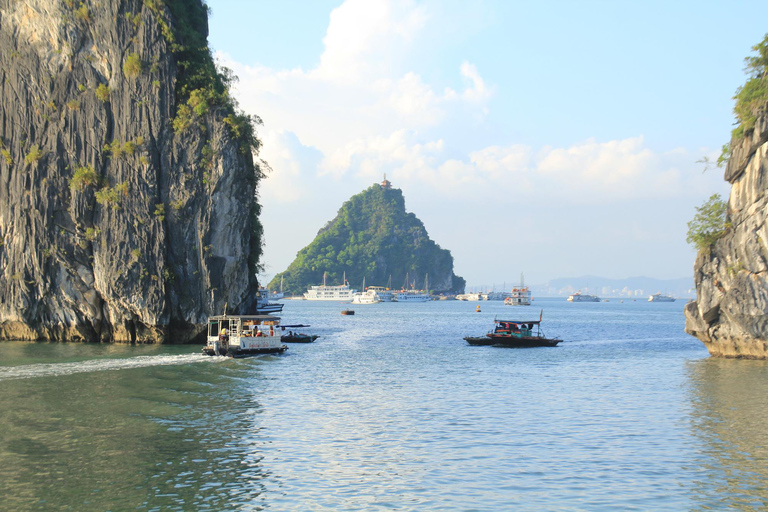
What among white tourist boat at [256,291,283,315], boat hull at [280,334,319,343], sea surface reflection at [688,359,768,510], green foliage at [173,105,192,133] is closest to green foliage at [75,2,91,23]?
green foliage at [173,105,192,133]

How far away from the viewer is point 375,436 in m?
21.5

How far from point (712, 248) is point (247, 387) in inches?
1128

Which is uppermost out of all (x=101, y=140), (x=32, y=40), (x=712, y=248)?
(x=32, y=40)

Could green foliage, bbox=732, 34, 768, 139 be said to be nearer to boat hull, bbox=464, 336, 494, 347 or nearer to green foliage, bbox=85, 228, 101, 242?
boat hull, bbox=464, 336, 494, 347

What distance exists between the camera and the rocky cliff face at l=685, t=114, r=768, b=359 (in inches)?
1490

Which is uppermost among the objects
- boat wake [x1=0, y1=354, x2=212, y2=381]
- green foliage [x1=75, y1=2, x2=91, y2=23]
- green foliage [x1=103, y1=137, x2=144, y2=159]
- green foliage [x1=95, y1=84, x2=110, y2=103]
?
green foliage [x1=75, y1=2, x2=91, y2=23]

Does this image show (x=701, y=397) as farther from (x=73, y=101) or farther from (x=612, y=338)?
(x=73, y=101)

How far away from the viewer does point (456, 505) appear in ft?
49.3

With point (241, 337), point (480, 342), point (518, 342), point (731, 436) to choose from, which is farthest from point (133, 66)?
point (731, 436)

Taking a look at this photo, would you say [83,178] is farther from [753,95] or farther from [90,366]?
[753,95]

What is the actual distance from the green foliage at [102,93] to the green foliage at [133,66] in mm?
1895

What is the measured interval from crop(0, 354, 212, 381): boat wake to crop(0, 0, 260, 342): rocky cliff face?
972 centimetres

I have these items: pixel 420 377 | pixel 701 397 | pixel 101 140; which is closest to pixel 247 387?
pixel 420 377

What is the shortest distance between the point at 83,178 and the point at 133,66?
907 cm
